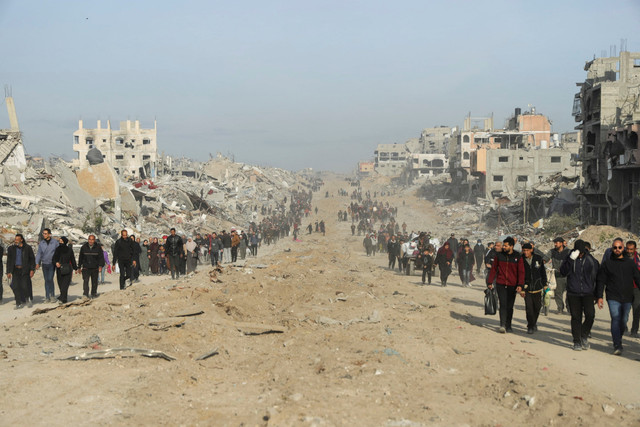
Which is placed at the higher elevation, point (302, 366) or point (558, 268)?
point (558, 268)

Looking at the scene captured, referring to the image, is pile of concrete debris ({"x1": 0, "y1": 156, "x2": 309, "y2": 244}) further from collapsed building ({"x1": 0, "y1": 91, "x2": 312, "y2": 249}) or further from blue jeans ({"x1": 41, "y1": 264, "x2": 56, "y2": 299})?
blue jeans ({"x1": 41, "y1": 264, "x2": 56, "y2": 299})

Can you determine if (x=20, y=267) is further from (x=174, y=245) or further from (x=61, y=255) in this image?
(x=174, y=245)

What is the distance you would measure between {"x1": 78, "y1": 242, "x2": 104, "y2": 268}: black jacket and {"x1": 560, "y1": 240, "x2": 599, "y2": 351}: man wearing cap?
949cm

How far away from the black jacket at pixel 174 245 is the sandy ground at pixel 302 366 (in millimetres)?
4420

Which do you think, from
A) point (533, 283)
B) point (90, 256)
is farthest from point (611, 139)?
point (90, 256)

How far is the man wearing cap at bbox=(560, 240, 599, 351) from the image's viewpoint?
8.52 meters

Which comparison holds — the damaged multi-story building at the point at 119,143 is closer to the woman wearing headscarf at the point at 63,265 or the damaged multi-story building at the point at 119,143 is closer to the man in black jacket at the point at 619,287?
the woman wearing headscarf at the point at 63,265

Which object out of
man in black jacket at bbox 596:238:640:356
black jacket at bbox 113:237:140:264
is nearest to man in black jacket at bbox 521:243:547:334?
man in black jacket at bbox 596:238:640:356

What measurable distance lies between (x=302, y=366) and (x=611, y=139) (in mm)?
29661

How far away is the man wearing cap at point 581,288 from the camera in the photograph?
336 inches

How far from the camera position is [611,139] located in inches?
1246

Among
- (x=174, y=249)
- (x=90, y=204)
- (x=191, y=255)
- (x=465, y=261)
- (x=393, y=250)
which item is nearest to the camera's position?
(x=174, y=249)

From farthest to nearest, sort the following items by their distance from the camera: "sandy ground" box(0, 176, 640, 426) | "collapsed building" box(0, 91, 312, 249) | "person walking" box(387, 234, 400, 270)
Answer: "collapsed building" box(0, 91, 312, 249), "person walking" box(387, 234, 400, 270), "sandy ground" box(0, 176, 640, 426)

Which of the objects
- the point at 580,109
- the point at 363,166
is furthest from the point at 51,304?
the point at 363,166
